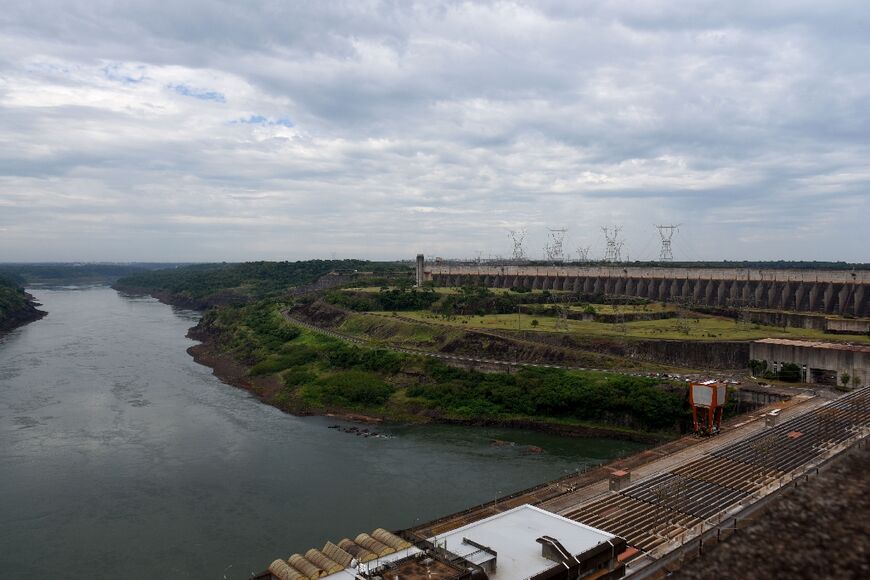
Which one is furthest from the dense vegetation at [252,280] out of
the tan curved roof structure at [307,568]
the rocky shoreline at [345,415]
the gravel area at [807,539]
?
the gravel area at [807,539]

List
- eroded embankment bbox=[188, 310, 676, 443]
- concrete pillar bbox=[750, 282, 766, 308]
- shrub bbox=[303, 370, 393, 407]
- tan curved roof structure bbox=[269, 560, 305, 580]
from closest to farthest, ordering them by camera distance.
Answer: tan curved roof structure bbox=[269, 560, 305, 580], eroded embankment bbox=[188, 310, 676, 443], shrub bbox=[303, 370, 393, 407], concrete pillar bbox=[750, 282, 766, 308]

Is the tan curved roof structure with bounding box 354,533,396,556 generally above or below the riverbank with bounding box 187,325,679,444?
above

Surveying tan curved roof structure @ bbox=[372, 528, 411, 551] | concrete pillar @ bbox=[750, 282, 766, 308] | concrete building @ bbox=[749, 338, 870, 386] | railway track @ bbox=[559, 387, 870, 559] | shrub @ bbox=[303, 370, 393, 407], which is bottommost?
shrub @ bbox=[303, 370, 393, 407]

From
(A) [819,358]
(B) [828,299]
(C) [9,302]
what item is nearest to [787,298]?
(B) [828,299]

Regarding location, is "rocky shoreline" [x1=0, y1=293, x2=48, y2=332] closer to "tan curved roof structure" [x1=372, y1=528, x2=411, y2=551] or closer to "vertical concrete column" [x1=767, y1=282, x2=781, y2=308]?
"tan curved roof structure" [x1=372, y1=528, x2=411, y2=551]

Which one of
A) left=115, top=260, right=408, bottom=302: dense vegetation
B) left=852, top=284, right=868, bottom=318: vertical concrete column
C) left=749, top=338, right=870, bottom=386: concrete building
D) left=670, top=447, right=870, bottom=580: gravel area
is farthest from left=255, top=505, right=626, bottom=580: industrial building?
Result: left=115, top=260, right=408, bottom=302: dense vegetation

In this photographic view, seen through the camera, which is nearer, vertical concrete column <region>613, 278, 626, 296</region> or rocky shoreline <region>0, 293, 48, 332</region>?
vertical concrete column <region>613, 278, 626, 296</region>

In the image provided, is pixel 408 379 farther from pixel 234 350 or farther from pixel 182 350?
pixel 182 350

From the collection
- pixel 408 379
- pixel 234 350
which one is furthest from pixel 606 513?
pixel 234 350
